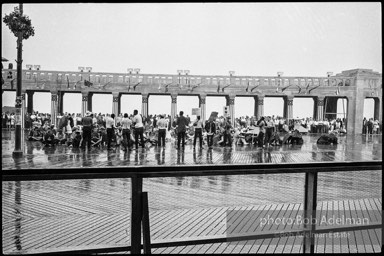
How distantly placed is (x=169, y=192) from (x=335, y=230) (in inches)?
192

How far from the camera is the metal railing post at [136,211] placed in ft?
7.11

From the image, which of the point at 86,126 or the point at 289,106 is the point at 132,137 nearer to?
the point at 86,126

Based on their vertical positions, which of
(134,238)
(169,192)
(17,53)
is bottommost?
(169,192)

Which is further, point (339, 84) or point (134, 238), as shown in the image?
point (339, 84)

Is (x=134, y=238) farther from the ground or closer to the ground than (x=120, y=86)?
closer to the ground

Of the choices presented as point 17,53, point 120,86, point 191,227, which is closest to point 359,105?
point 120,86

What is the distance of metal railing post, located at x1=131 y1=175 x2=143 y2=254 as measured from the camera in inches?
85.4

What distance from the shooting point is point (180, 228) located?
4.71 m

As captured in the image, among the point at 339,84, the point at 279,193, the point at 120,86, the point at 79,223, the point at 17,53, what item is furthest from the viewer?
the point at 339,84

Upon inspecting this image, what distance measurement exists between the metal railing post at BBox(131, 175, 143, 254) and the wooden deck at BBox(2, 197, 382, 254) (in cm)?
96

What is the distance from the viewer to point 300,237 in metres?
2.83

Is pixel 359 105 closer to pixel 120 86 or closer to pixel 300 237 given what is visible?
pixel 120 86

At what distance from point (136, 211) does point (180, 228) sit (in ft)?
8.62

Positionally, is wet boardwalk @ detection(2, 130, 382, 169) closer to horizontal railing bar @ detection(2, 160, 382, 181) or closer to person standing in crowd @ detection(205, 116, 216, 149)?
person standing in crowd @ detection(205, 116, 216, 149)
